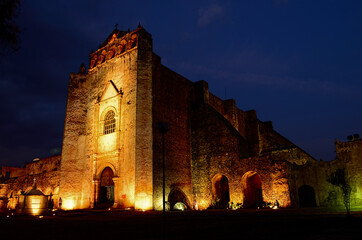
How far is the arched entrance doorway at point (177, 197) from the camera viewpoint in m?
19.5

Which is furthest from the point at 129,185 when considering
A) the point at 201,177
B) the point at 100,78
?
the point at 100,78

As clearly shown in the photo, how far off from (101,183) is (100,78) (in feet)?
27.6

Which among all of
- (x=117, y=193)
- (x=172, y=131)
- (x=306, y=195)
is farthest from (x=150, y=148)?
(x=306, y=195)

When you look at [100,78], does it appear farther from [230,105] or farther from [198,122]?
[230,105]

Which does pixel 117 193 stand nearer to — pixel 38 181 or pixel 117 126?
pixel 117 126

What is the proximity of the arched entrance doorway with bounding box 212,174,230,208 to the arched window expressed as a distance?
27.7 feet

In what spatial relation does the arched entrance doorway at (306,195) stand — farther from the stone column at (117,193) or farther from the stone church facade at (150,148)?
the stone column at (117,193)

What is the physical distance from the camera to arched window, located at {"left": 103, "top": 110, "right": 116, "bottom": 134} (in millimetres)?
20730

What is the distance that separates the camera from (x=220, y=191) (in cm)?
2175

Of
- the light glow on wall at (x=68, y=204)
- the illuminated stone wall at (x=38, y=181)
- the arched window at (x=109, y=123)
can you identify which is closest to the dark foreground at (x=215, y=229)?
the arched window at (x=109, y=123)

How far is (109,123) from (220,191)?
33.0 ft

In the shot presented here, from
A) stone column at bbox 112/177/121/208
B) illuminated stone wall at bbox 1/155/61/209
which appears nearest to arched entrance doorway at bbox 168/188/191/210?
stone column at bbox 112/177/121/208

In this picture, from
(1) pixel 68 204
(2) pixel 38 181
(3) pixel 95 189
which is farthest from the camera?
(2) pixel 38 181

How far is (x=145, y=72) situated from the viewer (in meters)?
19.7
